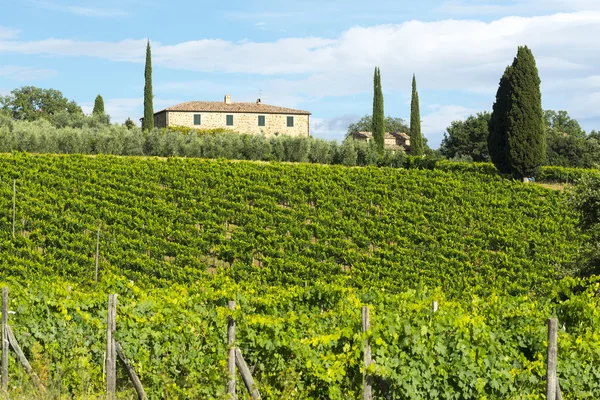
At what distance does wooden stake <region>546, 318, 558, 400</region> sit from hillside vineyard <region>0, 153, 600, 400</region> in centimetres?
21

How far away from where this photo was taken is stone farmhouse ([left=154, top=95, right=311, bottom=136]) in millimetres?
57938

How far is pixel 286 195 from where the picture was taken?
30.8m

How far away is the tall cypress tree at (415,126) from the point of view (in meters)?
50.9

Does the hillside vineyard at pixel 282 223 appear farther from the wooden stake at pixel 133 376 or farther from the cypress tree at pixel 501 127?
the wooden stake at pixel 133 376

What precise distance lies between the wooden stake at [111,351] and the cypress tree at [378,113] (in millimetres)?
39408

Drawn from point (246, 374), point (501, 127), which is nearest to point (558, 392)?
point (246, 374)

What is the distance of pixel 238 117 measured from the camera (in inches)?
2302

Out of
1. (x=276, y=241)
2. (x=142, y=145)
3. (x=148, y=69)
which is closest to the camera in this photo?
(x=276, y=241)

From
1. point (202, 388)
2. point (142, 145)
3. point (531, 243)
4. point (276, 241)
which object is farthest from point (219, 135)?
point (202, 388)

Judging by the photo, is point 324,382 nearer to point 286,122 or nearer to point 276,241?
point 276,241

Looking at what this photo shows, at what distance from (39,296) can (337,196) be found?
22.7 metres

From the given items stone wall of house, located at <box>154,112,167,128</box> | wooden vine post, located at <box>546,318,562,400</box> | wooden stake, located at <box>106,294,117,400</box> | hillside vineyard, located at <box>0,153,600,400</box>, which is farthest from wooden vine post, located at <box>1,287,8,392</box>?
stone wall of house, located at <box>154,112,167,128</box>

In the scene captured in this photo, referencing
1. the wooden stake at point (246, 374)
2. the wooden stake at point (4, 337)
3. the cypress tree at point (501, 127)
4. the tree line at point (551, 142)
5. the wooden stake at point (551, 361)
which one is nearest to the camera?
the wooden stake at point (551, 361)

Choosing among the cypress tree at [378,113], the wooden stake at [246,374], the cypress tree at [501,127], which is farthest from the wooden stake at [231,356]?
the cypress tree at [378,113]
